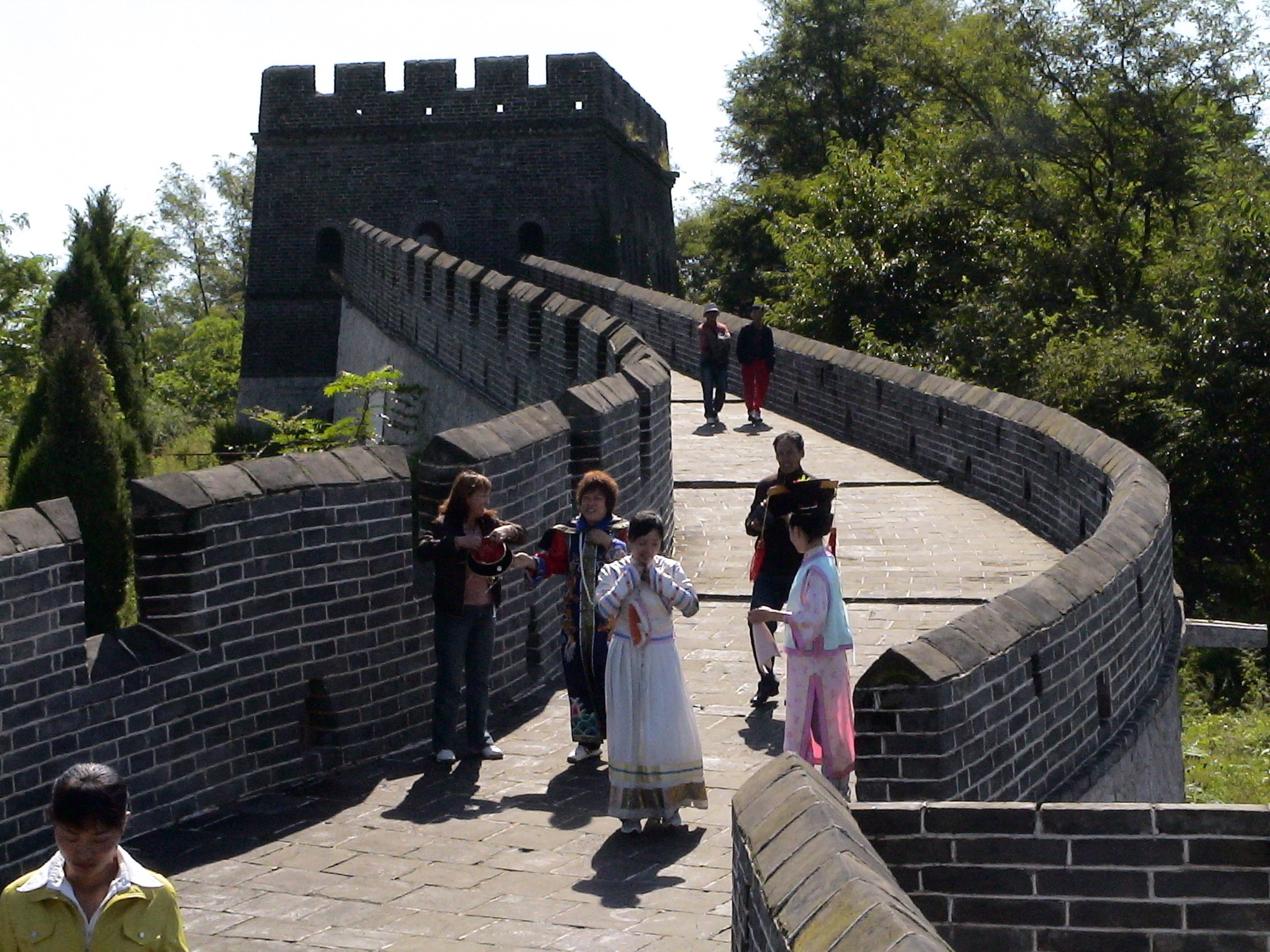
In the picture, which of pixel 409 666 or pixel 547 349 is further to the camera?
pixel 547 349

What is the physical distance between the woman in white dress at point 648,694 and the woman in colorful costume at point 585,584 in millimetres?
590

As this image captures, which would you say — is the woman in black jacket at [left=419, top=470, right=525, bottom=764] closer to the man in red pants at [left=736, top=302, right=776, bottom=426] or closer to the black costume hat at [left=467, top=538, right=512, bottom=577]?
the black costume hat at [left=467, top=538, right=512, bottom=577]

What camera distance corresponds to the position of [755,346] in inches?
672

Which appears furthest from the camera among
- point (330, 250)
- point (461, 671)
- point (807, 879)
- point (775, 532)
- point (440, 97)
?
point (330, 250)

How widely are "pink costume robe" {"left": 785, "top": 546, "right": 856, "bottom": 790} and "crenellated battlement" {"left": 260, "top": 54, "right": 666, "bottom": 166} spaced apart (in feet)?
83.9

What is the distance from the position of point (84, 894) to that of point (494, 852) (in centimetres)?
294

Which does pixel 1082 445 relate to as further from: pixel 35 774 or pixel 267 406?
pixel 267 406

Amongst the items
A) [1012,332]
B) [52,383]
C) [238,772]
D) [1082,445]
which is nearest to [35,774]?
[238,772]

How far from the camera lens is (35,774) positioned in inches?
250

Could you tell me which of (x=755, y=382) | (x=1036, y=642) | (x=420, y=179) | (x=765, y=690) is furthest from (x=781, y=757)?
(x=420, y=179)

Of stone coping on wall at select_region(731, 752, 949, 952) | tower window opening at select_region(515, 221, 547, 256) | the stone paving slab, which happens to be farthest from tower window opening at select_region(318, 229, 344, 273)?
stone coping on wall at select_region(731, 752, 949, 952)

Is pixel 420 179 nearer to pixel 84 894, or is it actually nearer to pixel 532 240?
pixel 532 240

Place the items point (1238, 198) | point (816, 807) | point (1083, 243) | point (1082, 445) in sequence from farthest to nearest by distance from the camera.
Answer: point (1083, 243)
point (1238, 198)
point (1082, 445)
point (816, 807)

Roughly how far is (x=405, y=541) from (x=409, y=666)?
0.55m
